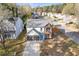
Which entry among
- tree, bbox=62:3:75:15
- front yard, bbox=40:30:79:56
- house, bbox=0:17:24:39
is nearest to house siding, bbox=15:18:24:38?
house, bbox=0:17:24:39

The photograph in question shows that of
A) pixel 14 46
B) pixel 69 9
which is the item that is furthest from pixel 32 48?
pixel 69 9

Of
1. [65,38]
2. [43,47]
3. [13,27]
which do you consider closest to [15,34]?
[13,27]

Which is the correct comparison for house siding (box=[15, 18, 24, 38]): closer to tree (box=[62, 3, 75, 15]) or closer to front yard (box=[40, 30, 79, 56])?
front yard (box=[40, 30, 79, 56])

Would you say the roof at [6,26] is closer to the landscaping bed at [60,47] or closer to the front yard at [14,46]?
the front yard at [14,46]

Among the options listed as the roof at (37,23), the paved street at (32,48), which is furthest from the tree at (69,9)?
the paved street at (32,48)

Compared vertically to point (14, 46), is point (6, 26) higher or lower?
higher

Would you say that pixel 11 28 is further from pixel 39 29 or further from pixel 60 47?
pixel 60 47

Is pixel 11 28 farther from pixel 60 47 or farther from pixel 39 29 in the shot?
pixel 60 47
